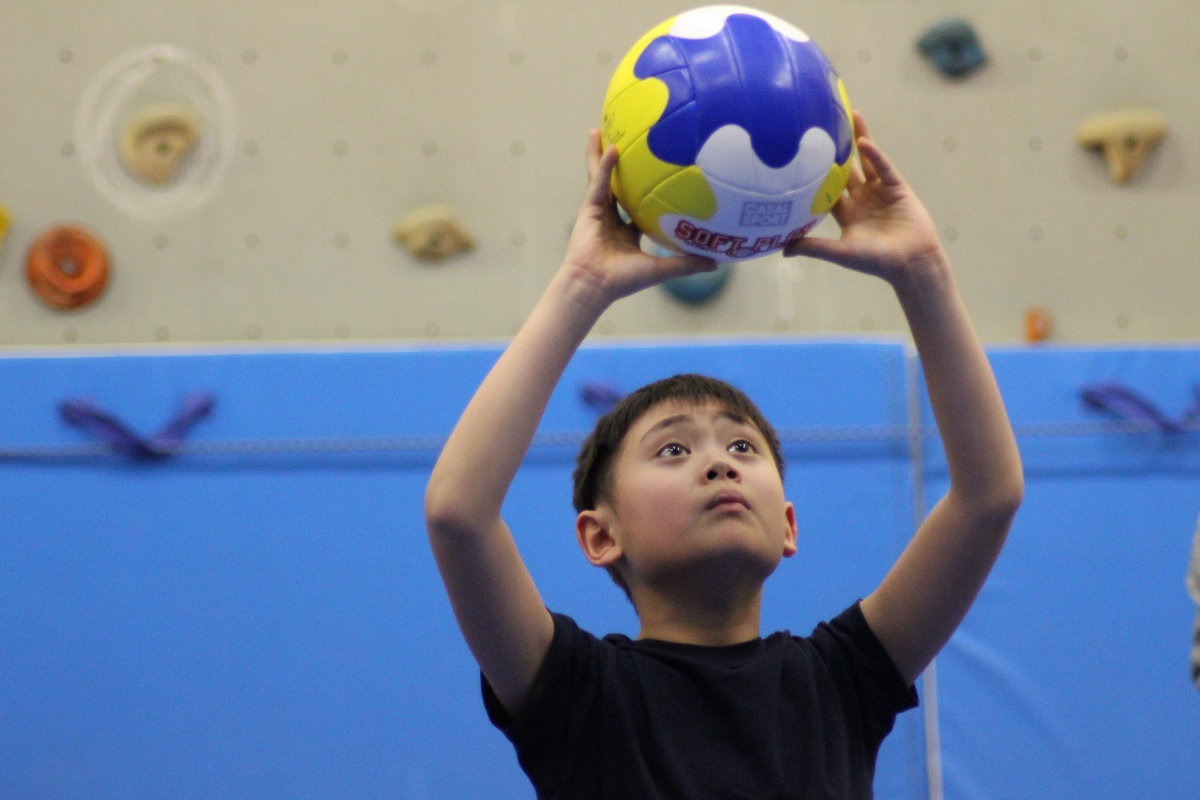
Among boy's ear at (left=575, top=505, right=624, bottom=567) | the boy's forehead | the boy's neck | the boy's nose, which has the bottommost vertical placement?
the boy's neck

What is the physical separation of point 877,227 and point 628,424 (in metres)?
0.35

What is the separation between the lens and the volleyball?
44.8 inches

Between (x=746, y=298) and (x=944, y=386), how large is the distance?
5.38ft

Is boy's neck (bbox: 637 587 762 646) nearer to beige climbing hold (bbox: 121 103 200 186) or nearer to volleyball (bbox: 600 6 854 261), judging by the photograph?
volleyball (bbox: 600 6 854 261)

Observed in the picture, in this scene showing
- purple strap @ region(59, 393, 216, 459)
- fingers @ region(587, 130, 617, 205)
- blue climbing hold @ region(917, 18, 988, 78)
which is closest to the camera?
fingers @ region(587, 130, 617, 205)

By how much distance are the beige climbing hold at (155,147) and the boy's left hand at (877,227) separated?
80.0 inches

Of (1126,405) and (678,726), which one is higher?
(1126,405)

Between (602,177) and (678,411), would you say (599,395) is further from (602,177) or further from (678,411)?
(602,177)

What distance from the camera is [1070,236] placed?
9.46 feet

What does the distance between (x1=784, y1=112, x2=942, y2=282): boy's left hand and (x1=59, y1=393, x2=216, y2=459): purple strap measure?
1540 millimetres

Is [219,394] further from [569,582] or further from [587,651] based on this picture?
[587,651]

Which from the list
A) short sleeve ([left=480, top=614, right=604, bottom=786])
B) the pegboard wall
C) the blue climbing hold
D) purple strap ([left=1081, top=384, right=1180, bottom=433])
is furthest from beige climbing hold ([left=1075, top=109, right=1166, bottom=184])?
short sleeve ([left=480, top=614, right=604, bottom=786])

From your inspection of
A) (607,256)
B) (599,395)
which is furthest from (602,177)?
(599,395)

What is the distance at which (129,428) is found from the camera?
2326 millimetres
